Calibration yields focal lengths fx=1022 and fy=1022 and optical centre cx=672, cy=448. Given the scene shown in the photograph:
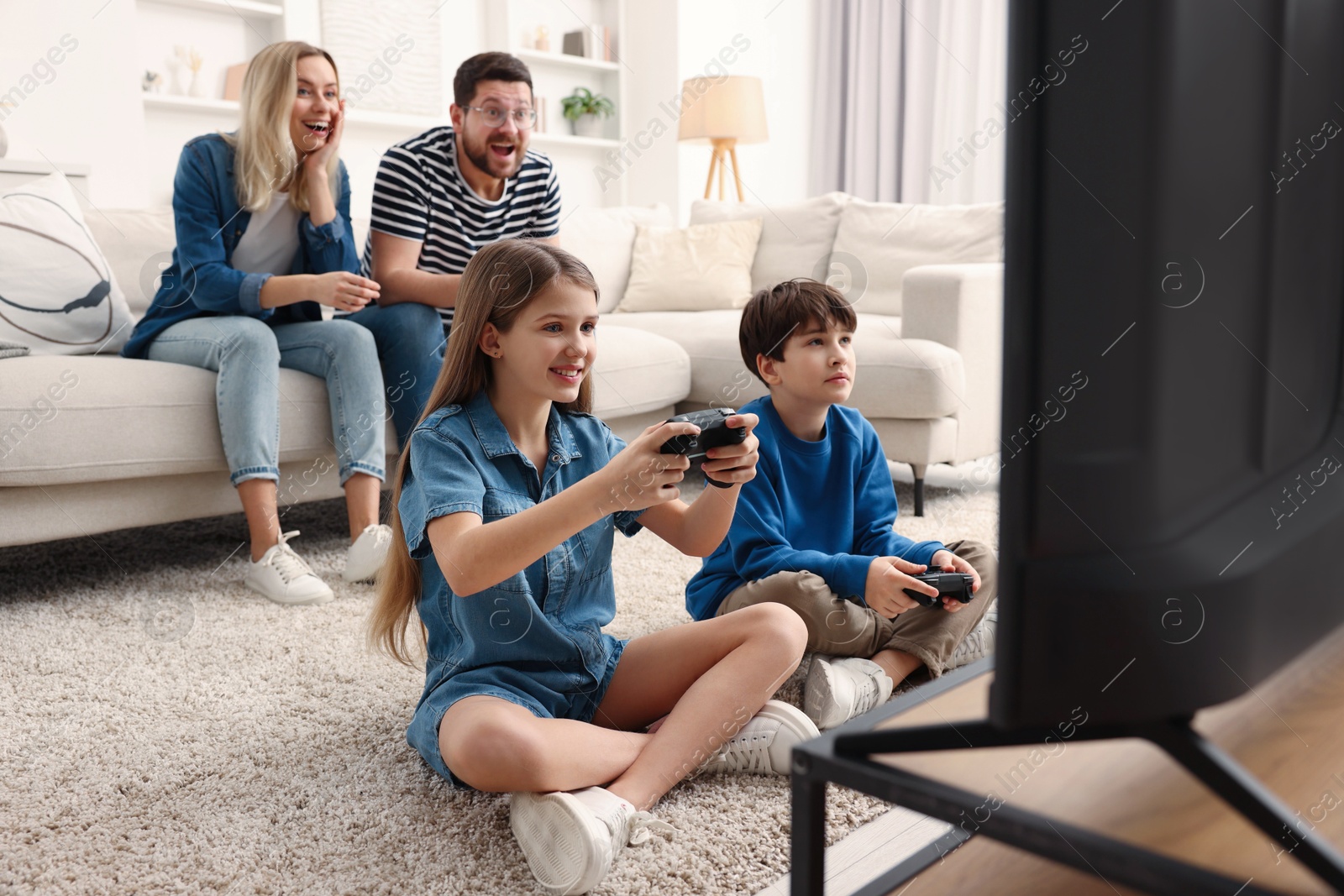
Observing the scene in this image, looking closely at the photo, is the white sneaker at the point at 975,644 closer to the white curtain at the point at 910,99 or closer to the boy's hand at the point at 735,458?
the boy's hand at the point at 735,458

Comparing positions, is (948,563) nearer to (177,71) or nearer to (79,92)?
A: (79,92)

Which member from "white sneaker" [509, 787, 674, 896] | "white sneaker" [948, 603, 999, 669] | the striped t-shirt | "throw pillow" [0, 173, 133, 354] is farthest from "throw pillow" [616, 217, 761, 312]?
"white sneaker" [509, 787, 674, 896]

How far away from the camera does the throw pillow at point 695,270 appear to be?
3.10m

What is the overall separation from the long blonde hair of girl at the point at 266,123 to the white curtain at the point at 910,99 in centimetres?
312

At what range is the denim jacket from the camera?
1.82 m

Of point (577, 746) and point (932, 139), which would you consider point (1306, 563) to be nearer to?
point (577, 746)

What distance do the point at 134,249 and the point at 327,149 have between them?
63 centimetres

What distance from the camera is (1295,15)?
0.45 meters

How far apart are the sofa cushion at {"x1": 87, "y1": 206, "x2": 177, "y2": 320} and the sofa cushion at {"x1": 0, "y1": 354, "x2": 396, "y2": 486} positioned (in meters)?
0.51

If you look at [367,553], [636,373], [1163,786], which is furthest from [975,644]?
[636,373]

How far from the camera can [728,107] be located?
420 centimetres

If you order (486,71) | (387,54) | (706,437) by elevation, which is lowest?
(706,437)

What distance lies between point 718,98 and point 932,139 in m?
1.01

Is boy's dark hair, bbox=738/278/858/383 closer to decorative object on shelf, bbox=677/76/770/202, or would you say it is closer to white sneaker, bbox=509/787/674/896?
white sneaker, bbox=509/787/674/896
